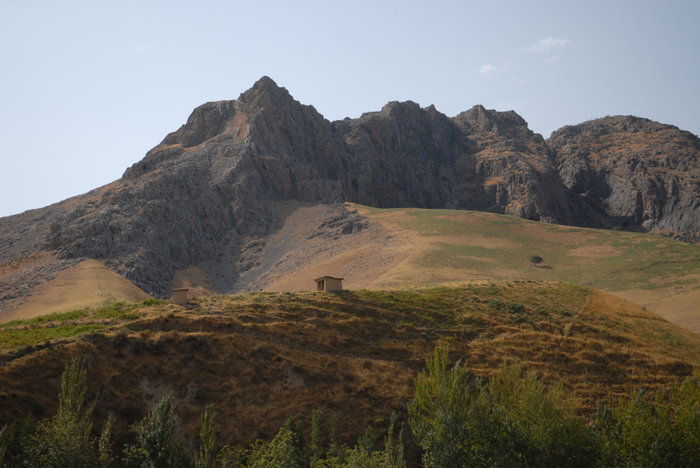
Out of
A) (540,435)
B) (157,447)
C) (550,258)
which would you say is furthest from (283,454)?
(550,258)

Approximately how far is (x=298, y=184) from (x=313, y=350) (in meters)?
89.2

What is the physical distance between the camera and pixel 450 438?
95.3 ft

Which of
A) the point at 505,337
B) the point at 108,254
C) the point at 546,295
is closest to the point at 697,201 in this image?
the point at 546,295

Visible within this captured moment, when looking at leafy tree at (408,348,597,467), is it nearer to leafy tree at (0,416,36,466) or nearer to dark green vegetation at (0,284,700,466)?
dark green vegetation at (0,284,700,466)

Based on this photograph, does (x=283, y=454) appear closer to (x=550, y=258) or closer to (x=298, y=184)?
(x=550, y=258)

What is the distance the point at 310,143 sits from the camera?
14988 centimetres

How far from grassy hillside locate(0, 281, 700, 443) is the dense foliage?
443cm

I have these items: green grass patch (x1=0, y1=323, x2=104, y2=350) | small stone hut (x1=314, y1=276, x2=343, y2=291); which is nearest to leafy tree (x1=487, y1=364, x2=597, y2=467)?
small stone hut (x1=314, y1=276, x2=343, y2=291)

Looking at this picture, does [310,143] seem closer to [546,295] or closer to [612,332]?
[546,295]

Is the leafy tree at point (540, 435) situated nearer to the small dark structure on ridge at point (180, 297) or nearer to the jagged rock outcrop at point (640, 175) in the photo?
the small dark structure on ridge at point (180, 297)

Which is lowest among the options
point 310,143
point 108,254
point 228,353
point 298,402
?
point 298,402

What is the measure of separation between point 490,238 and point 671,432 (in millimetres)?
78822

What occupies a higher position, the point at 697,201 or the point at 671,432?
the point at 697,201

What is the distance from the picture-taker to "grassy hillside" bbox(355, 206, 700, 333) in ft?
257
